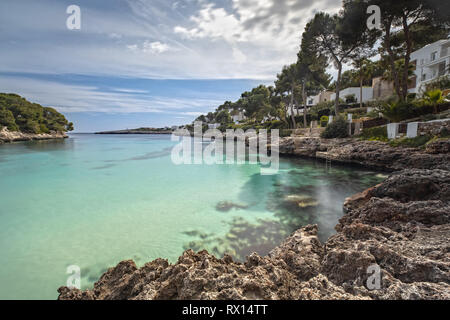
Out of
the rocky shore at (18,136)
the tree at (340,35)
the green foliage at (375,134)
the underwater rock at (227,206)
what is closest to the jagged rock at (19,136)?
the rocky shore at (18,136)

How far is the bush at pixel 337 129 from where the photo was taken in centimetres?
1630

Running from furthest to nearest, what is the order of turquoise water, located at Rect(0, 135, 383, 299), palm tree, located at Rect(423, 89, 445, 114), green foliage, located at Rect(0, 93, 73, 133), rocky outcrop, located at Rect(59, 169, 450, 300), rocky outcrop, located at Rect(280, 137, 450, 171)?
green foliage, located at Rect(0, 93, 73, 133), palm tree, located at Rect(423, 89, 445, 114), rocky outcrop, located at Rect(280, 137, 450, 171), turquoise water, located at Rect(0, 135, 383, 299), rocky outcrop, located at Rect(59, 169, 450, 300)

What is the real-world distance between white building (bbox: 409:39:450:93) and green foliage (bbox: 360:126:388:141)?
43.1ft

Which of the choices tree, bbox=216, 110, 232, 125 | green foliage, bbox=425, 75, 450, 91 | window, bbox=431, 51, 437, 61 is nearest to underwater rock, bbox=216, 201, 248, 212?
green foliage, bbox=425, 75, 450, 91

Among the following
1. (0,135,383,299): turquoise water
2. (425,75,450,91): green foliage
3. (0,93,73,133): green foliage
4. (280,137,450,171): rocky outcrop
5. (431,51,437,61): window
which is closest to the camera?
(0,135,383,299): turquoise water

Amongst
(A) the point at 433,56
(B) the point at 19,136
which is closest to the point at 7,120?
(B) the point at 19,136

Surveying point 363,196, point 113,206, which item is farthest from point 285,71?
point 113,206

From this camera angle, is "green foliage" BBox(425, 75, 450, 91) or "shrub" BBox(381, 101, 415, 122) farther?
"green foliage" BBox(425, 75, 450, 91)

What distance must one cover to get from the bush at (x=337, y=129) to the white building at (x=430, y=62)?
1274cm

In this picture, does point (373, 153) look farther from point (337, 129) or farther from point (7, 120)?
point (7, 120)

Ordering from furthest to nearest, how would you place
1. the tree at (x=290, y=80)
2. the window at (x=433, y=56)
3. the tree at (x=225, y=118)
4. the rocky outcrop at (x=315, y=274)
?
the tree at (x=225, y=118) < the tree at (x=290, y=80) < the window at (x=433, y=56) < the rocky outcrop at (x=315, y=274)

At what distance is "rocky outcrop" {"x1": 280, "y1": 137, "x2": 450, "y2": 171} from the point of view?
27.5 ft

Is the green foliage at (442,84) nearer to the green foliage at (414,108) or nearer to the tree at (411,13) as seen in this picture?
the tree at (411,13)

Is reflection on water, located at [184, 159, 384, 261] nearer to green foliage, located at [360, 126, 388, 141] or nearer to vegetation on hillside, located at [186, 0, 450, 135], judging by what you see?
green foliage, located at [360, 126, 388, 141]
